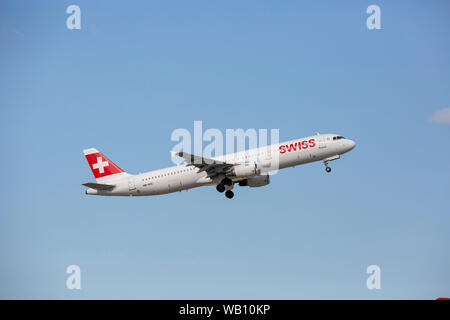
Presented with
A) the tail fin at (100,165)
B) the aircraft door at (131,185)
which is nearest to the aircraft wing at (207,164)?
the aircraft door at (131,185)

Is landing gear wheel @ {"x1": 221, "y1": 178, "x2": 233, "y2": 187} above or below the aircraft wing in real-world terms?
below

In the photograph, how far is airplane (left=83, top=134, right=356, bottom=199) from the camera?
221ft

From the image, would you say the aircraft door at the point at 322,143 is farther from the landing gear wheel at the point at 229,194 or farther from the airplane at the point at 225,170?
the landing gear wheel at the point at 229,194

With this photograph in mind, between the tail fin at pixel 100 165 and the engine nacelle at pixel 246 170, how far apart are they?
14.4 meters

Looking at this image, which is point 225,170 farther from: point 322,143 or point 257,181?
point 322,143

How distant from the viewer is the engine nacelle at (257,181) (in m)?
74.4

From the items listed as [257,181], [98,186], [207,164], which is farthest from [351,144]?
[98,186]

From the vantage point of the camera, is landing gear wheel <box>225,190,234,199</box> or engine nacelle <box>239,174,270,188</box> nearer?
landing gear wheel <box>225,190,234,199</box>

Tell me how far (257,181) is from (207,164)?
9.21m

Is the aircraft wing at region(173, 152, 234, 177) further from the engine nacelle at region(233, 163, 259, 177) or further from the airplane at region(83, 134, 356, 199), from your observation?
the engine nacelle at region(233, 163, 259, 177)

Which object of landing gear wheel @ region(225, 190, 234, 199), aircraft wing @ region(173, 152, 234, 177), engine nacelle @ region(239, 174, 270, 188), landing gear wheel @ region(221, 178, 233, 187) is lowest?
landing gear wheel @ region(225, 190, 234, 199)

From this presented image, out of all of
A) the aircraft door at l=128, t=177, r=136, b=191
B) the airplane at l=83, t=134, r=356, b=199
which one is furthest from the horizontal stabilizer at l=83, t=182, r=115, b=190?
the aircraft door at l=128, t=177, r=136, b=191
